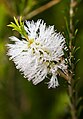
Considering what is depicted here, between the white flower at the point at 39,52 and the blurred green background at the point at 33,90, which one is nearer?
the white flower at the point at 39,52

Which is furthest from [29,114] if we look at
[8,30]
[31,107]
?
[8,30]

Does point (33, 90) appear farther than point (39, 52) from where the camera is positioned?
Yes

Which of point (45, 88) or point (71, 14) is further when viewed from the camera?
point (45, 88)

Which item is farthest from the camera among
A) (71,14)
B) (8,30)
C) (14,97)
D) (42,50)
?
(8,30)

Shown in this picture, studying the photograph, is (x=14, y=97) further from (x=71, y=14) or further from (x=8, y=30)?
(x=71, y=14)

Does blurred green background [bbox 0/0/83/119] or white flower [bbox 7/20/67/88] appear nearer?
white flower [bbox 7/20/67/88]

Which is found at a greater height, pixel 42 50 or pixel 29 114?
pixel 42 50

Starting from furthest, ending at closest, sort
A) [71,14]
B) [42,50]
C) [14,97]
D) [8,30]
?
1. [8,30]
2. [14,97]
3. [71,14]
4. [42,50]

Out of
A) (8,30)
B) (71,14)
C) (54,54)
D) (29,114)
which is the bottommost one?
(29,114)
